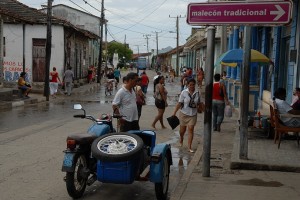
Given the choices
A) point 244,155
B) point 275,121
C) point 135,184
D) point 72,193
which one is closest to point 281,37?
point 275,121

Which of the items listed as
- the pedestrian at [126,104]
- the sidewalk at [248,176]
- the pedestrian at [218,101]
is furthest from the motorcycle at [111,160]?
the pedestrian at [218,101]

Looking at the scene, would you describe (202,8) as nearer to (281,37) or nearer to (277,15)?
(277,15)

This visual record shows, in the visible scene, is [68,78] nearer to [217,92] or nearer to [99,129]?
[217,92]

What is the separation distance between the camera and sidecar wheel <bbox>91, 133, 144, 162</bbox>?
5672mm

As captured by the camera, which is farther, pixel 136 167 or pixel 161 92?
pixel 161 92

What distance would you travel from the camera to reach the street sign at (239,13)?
22.5ft

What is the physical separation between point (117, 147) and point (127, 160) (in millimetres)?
240

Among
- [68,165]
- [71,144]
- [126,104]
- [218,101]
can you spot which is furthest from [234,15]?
[218,101]

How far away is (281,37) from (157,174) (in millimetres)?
9917

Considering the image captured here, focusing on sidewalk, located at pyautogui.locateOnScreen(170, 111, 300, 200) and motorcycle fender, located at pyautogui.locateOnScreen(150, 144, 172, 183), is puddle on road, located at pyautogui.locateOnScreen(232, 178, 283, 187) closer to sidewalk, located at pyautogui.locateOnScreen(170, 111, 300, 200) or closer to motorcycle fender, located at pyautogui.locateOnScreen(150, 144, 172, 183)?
sidewalk, located at pyautogui.locateOnScreen(170, 111, 300, 200)

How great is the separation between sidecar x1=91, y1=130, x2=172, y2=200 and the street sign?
2115 mm

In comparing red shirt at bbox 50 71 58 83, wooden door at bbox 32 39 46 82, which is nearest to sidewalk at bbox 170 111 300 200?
red shirt at bbox 50 71 58 83

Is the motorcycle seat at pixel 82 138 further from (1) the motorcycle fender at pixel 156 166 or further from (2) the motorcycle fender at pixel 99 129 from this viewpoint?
(1) the motorcycle fender at pixel 156 166

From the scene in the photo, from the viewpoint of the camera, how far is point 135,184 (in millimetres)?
7133
